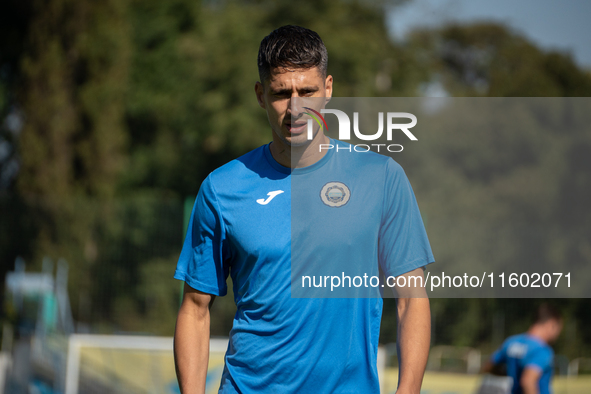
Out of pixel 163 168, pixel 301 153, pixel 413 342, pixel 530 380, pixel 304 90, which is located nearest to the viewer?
pixel 413 342

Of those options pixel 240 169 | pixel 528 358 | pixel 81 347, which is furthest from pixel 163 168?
pixel 240 169

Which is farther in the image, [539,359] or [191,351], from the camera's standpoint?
[539,359]

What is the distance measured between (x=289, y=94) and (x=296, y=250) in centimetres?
46

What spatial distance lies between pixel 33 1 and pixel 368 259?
45.7 feet

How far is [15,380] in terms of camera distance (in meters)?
6.39

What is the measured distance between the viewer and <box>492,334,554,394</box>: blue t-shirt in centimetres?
516

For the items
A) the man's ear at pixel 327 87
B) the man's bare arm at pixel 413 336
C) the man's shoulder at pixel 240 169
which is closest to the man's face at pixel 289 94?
the man's ear at pixel 327 87

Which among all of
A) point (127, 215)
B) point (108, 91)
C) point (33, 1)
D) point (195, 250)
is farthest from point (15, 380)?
point (33, 1)

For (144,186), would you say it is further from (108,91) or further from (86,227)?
(86,227)

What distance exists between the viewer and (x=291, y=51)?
1.81 m

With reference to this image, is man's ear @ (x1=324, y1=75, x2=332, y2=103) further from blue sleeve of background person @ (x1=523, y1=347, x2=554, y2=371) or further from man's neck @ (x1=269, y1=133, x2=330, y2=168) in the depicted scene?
blue sleeve of background person @ (x1=523, y1=347, x2=554, y2=371)

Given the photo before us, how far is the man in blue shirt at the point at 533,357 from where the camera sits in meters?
5.12

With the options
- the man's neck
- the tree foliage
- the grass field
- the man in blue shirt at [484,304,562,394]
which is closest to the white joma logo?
the man's neck

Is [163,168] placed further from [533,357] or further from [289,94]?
[289,94]
